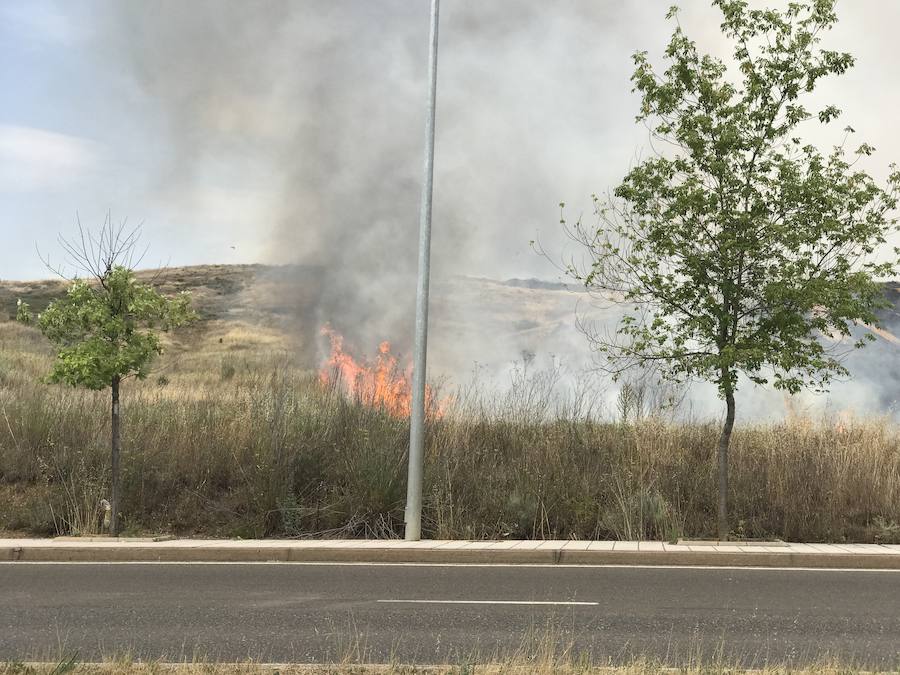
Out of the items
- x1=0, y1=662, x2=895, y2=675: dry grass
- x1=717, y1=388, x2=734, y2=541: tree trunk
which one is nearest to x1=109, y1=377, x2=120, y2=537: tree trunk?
x1=0, y1=662, x2=895, y2=675: dry grass

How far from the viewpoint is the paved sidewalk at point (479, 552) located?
1153 cm

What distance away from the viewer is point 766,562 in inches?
453

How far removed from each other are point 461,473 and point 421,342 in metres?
2.22

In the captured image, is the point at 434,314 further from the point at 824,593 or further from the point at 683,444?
the point at 824,593

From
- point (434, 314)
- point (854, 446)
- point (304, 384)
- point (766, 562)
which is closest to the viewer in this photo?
point (766, 562)

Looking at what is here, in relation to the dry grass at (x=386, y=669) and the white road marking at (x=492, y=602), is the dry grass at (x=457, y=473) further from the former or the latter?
the dry grass at (x=386, y=669)

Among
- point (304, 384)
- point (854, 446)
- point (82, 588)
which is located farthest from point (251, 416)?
point (854, 446)

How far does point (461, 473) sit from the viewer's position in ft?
47.4

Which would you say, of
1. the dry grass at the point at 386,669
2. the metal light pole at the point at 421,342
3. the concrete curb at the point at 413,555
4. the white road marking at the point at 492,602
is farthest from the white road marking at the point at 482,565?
the dry grass at the point at 386,669

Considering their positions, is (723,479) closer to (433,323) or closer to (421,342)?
(421,342)

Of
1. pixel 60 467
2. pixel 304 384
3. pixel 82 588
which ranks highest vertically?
pixel 304 384

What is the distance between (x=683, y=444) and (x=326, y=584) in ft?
23.3

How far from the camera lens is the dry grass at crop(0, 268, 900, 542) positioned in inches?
539

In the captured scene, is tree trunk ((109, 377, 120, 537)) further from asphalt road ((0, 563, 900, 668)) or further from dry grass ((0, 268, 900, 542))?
asphalt road ((0, 563, 900, 668))
